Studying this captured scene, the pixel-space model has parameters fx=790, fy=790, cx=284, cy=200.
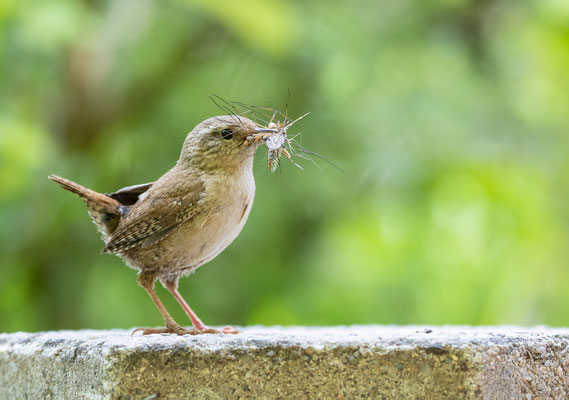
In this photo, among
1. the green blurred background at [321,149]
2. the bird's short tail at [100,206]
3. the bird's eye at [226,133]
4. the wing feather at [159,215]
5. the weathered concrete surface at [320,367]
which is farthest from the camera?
the green blurred background at [321,149]

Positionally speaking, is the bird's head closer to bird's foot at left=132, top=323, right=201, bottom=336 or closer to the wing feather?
the wing feather

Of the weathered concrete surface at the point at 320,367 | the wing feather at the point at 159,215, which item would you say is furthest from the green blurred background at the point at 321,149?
the weathered concrete surface at the point at 320,367

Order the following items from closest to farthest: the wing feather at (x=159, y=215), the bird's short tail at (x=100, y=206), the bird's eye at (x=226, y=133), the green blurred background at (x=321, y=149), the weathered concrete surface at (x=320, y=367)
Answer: the weathered concrete surface at (x=320, y=367) < the wing feather at (x=159, y=215) < the bird's eye at (x=226, y=133) < the bird's short tail at (x=100, y=206) < the green blurred background at (x=321, y=149)

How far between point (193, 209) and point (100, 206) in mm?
425

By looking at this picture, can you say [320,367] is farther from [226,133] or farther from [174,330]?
[226,133]

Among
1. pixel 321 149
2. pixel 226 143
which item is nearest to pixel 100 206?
pixel 226 143

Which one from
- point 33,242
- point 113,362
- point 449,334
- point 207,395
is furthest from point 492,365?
point 33,242

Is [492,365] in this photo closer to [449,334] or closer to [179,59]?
[449,334]

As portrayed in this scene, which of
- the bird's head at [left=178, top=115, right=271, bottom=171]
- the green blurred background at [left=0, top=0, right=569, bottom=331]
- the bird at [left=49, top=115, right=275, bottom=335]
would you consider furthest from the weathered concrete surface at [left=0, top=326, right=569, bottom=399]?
the green blurred background at [left=0, top=0, right=569, bottom=331]

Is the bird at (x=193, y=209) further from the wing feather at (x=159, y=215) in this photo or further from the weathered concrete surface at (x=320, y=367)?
the weathered concrete surface at (x=320, y=367)

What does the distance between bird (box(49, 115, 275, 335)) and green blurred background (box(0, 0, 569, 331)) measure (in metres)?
1.90

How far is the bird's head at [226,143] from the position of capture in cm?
265

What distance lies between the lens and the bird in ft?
8.39

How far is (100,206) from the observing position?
2793 mm
